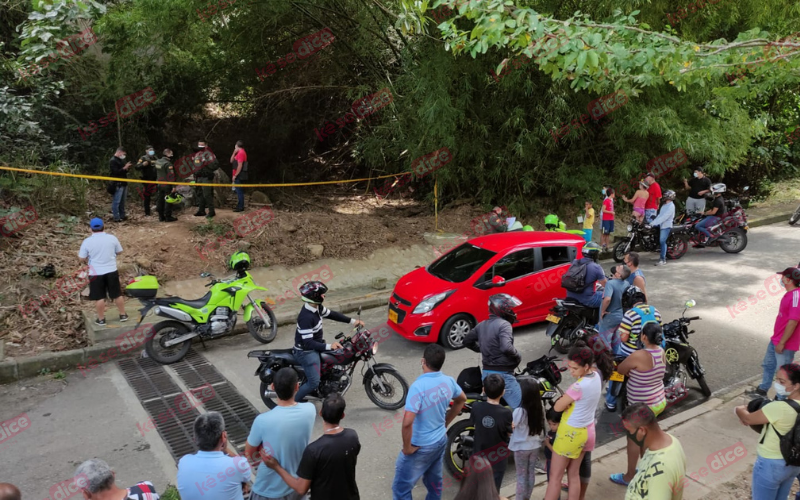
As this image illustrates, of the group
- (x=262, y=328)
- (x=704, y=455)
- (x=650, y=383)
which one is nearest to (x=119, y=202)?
(x=262, y=328)

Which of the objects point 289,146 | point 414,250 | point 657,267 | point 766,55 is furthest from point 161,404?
point 289,146

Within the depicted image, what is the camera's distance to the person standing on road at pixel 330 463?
3.80 metres

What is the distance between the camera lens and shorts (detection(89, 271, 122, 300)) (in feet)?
27.6

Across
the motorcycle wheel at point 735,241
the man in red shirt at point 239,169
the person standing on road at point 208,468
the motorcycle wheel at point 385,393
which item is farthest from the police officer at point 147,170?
the motorcycle wheel at point 735,241

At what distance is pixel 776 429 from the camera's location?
427 centimetres

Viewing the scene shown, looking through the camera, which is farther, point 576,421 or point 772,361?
point 772,361

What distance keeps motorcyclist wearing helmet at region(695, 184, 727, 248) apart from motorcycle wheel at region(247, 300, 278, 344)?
9792 mm

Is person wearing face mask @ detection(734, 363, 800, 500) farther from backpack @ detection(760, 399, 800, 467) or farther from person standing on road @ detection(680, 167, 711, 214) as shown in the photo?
person standing on road @ detection(680, 167, 711, 214)

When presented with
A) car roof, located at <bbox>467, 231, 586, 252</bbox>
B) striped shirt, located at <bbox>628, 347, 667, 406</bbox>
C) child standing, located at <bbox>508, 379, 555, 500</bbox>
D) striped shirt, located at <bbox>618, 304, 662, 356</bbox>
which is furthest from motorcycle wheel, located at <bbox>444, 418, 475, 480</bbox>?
car roof, located at <bbox>467, 231, 586, 252</bbox>

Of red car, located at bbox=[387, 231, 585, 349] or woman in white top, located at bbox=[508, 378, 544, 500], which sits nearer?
woman in white top, located at bbox=[508, 378, 544, 500]

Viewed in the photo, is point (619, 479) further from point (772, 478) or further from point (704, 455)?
point (772, 478)

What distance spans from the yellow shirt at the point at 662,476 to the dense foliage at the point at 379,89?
778cm

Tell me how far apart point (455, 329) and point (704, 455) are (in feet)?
11.7

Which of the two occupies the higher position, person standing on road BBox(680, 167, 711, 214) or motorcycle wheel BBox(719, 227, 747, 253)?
person standing on road BBox(680, 167, 711, 214)
